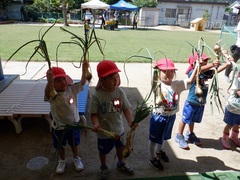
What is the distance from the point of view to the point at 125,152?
2.22 metres

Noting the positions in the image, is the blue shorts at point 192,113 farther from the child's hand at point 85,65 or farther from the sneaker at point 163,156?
the child's hand at point 85,65

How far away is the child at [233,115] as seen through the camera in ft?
10.0

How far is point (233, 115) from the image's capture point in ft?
10.4

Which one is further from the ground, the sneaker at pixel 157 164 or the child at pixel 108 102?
the child at pixel 108 102

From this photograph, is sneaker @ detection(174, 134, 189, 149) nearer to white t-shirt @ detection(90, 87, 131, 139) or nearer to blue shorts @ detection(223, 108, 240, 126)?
blue shorts @ detection(223, 108, 240, 126)

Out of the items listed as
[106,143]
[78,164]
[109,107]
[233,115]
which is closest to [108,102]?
[109,107]

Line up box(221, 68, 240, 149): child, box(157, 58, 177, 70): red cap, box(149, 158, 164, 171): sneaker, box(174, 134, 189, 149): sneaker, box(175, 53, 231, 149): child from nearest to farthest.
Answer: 1. box(157, 58, 177, 70): red cap
2. box(149, 158, 164, 171): sneaker
3. box(175, 53, 231, 149): child
4. box(221, 68, 240, 149): child
5. box(174, 134, 189, 149): sneaker

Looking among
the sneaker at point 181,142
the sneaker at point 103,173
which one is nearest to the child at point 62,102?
the sneaker at point 103,173

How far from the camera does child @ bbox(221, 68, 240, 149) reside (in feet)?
10.0

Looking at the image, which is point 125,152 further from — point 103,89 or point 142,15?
point 142,15

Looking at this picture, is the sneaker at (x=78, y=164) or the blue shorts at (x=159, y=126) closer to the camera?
the blue shorts at (x=159, y=126)

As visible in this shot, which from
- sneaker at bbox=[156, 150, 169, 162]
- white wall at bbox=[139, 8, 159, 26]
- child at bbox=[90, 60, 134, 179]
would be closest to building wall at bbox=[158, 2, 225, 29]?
white wall at bbox=[139, 8, 159, 26]

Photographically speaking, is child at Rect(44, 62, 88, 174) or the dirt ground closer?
child at Rect(44, 62, 88, 174)

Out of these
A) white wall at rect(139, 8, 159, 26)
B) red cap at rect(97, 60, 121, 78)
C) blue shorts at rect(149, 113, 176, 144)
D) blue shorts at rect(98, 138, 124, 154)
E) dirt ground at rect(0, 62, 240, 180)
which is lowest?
dirt ground at rect(0, 62, 240, 180)
